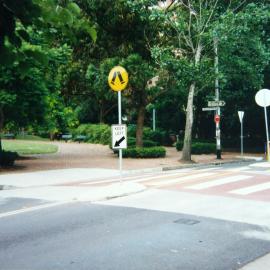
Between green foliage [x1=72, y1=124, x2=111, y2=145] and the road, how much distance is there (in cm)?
3176

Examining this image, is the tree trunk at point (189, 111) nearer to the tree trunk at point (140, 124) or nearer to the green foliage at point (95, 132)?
the tree trunk at point (140, 124)

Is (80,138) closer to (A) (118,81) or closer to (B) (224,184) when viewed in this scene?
(B) (224,184)

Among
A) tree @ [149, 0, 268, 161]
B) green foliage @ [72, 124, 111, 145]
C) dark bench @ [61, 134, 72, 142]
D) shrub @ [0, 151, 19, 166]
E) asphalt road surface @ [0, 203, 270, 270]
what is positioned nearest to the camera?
asphalt road surface @ [0, 203, 270, 270]

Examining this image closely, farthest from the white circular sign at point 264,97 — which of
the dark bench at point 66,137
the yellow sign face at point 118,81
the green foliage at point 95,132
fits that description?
the dark bench at point 66,137

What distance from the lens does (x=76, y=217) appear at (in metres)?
8.98

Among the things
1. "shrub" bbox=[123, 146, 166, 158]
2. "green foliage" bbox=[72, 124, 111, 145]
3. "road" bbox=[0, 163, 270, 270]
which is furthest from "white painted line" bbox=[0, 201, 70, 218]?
"green foliage" bbox=[72, 124, 111, 145]

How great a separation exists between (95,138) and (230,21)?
81.7 feet

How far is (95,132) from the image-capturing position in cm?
4634

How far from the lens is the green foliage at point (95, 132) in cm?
4398

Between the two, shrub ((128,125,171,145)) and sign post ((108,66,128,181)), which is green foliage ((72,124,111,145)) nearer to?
shrub ((128,125,171,145))

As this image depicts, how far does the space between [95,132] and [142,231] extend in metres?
38.9

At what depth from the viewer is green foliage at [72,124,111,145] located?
44.0m

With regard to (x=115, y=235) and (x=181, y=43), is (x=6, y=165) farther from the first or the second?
(x=115, y=235)

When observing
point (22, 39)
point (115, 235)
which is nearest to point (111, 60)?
point (115, 235)
